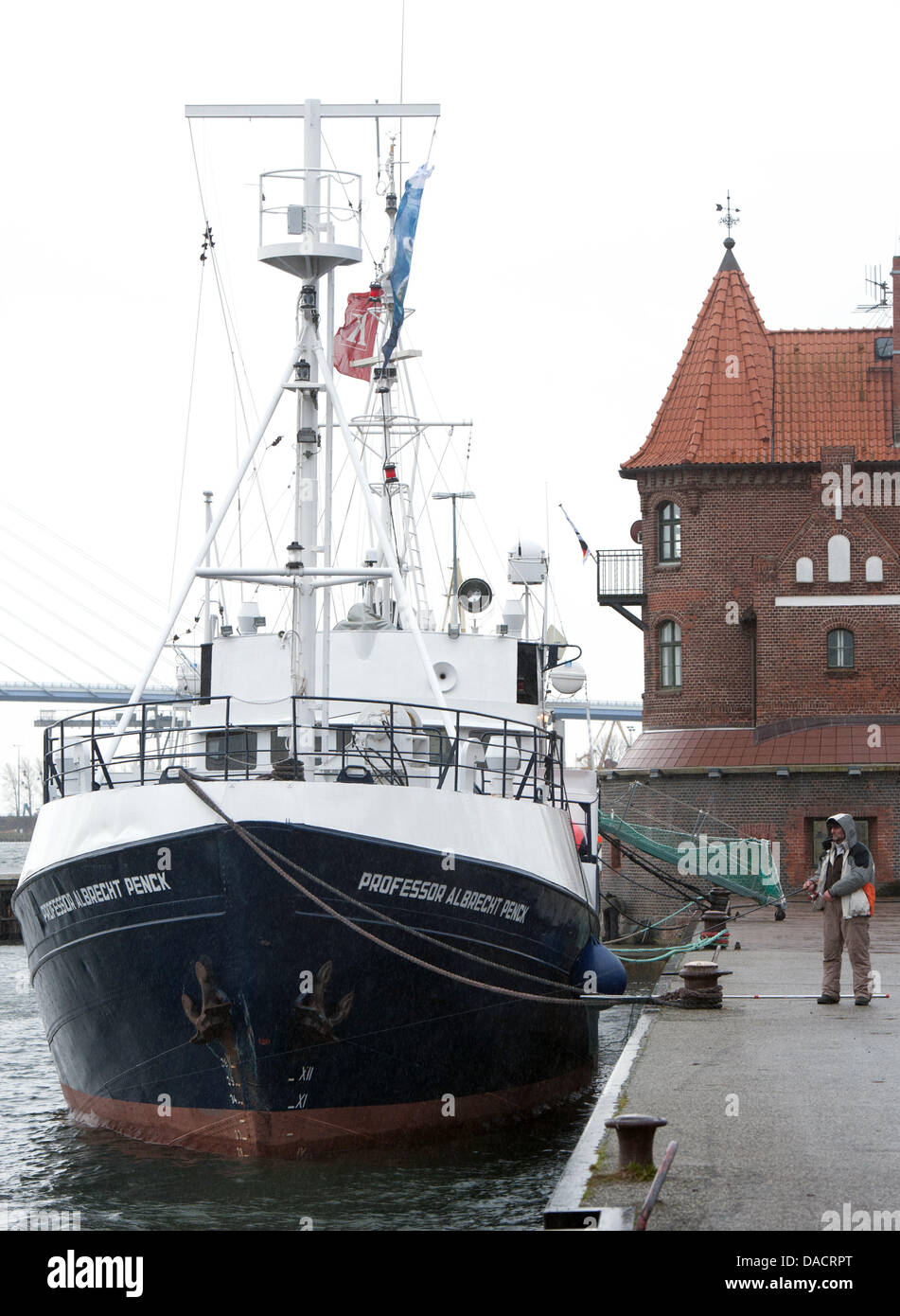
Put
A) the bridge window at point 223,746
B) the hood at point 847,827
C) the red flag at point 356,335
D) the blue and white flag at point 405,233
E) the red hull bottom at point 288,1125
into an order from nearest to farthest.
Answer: the red hull bottom at point 288,1125, the hood at point 847,827, the bridge window at point 223,746, the blue and white flag at point 405,233, the red flag at point 356,335

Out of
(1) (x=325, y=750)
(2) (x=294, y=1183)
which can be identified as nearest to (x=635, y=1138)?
(2) (x=294, y=1183)

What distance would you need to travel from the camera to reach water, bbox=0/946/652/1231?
1232 cm

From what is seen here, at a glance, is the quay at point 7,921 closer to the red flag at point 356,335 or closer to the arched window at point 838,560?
the arched window at point 838,560

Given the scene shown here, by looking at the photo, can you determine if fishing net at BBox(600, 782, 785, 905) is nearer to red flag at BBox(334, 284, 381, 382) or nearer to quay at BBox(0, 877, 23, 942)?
red flag at BBox(334, 284, 381, 382)

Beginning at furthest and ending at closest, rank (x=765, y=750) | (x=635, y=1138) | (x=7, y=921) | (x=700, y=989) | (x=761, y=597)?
1. (x=7, y=921)
2. (x=761, y=597)
3. (x=765, y=750)
4. (x=700, y=989)
5. (x=635, y=1138)

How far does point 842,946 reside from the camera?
16.8m

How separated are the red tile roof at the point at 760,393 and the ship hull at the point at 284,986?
99.7 feet

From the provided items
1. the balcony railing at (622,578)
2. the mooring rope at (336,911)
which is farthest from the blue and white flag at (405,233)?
the balcony railing at (622,578)

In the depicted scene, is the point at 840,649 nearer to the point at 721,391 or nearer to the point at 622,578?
the point at 622,578

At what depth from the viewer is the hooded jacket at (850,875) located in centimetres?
1620

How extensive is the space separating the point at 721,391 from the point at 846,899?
30394mm

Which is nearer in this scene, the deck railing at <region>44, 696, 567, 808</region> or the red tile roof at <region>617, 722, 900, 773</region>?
the deck railing at <region>44, 696, 567, 808</region>

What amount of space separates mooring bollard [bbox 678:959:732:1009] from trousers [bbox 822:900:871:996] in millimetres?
1180

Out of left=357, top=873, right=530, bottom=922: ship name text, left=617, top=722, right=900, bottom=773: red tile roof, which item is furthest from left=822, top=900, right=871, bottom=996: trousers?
left=617, top=722, right=900, bottom=773: red tile roof
